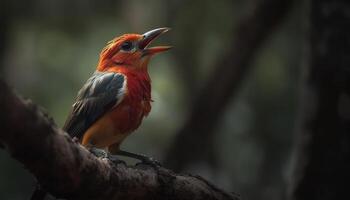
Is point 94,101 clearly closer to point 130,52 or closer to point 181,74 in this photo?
point 130,52

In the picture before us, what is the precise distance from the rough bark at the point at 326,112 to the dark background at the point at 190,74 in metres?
1.70

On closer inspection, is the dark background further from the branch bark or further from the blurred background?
the branch bark

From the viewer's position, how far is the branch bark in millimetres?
2783

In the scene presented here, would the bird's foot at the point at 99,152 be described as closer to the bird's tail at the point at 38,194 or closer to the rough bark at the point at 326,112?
the bird's tail at the point at 38,194

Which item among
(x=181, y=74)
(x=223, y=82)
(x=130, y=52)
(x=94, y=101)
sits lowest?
(x=181, y=74)

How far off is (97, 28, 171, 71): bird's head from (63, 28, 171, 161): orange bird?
0.05 feet

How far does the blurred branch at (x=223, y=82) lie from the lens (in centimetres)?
762

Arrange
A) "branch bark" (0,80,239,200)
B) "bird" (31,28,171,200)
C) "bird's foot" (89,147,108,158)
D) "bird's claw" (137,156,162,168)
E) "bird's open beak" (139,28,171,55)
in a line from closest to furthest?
"branch bark" (0,80,239,200) → "bird's foot" (89,147,108,158) → "bird's claw" (137,156,162,168) → "bird" (31,28,171,200) → "bird's open beak" (139,28,171,55)

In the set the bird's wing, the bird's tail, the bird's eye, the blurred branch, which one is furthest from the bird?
the blurred branch

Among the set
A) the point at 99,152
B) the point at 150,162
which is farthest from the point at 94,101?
the point at 150,162

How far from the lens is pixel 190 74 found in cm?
932

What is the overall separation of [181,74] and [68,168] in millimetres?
6344

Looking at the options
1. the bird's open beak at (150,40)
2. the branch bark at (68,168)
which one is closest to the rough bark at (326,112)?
the bird's open beak at (150,40)

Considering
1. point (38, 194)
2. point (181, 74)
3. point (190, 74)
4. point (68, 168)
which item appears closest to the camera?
point (68, 168)
